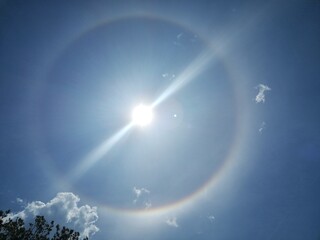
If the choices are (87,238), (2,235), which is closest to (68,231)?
(87,238)

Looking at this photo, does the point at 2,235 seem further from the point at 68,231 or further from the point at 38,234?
the point at 68,231

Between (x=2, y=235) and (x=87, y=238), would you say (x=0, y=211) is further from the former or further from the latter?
(x=87, y=238)

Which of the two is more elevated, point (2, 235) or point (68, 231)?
point (68, 231)

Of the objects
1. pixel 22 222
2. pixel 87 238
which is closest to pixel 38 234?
pixel 22 222

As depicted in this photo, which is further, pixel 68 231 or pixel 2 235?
pixel 68 231

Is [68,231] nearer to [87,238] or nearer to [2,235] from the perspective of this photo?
[87,238]

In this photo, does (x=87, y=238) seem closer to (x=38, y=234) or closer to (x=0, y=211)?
(x=38, y=234)

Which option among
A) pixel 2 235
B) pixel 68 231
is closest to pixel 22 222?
pixel 2 235
